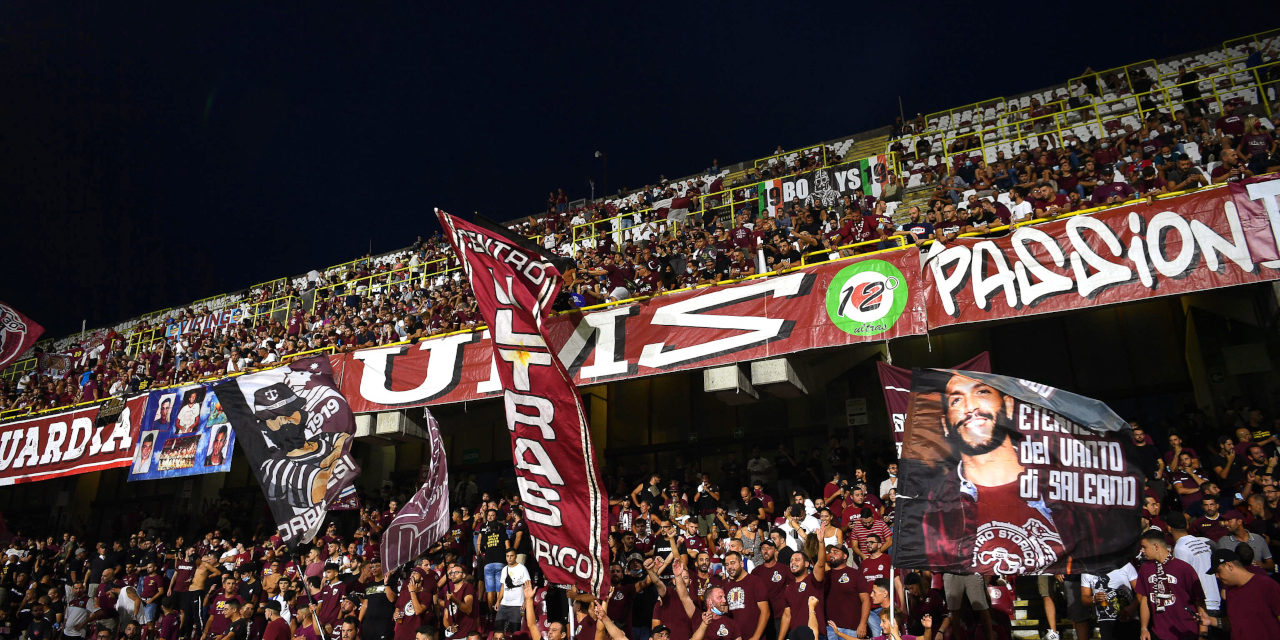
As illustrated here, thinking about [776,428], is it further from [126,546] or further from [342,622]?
[126,546]

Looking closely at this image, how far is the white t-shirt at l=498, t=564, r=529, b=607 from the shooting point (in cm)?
1109

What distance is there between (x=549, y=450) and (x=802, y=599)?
3.53 meters

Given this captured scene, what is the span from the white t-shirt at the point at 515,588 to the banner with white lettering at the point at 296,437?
2515 mm

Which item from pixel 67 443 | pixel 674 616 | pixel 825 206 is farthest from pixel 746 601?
pixel 67 443

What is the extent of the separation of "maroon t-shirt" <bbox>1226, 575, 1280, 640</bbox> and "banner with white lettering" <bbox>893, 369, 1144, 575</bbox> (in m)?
1.27

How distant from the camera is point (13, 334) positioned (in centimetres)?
2280

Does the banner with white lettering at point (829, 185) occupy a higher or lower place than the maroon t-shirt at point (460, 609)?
higher

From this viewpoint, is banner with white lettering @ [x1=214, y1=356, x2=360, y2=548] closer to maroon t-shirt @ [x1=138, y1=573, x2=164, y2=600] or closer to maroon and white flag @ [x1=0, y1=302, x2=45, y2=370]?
maroon t-shirt @ [x1=138, y1=573, x2=164, y2=600]

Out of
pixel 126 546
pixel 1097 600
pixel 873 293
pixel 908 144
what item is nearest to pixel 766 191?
pixel 908 144

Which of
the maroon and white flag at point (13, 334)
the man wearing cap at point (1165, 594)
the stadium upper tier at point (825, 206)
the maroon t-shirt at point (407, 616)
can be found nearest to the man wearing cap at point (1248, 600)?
the man wearing cap at point (1165, 594)

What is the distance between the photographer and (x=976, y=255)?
11.4 metres

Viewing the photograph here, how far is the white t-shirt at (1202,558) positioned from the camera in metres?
7.43

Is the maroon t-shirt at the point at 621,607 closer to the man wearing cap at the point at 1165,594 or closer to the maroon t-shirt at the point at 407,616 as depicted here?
the maroon t-shirt at the point at 407,616

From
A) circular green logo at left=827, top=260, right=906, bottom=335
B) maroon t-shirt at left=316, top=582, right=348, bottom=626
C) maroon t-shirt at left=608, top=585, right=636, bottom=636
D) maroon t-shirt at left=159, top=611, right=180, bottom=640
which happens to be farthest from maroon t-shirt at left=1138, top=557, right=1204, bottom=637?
maroon t-shirt at left=159, top=611, right=180, bottom=640
